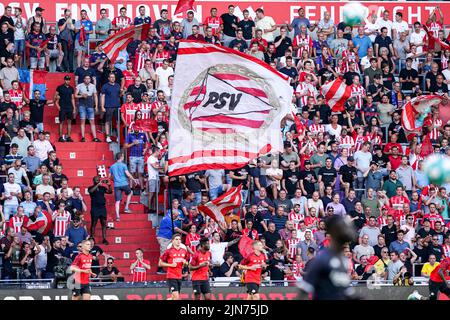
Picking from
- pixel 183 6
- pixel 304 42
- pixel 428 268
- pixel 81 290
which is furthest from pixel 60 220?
pixel 304 42

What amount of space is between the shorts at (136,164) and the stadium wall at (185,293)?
5106mm

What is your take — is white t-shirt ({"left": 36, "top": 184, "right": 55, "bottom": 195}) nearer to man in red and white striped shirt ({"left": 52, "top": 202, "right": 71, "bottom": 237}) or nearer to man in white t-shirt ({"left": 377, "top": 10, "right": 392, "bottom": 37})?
man in red and white striped shirt ({"left": 52, "top": 202, "right": 71, "bottom": 237})

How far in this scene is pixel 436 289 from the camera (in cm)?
2636

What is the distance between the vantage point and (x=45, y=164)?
29938mm

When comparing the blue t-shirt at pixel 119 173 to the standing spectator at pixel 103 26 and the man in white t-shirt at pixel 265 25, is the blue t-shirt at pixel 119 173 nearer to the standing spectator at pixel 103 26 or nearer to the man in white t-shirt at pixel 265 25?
the standing spectator at pixel 103 26

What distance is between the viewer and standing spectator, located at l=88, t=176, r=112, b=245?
97.6ft

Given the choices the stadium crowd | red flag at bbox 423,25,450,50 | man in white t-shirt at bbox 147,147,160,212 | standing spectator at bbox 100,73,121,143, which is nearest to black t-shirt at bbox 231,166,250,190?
the stadium crowd

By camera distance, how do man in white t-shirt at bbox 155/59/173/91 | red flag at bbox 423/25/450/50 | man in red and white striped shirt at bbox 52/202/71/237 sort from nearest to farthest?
1. man in red and white striped shirt at bbox 52/202/71/237
2. man in white t-shirt at bbox 155/59/173/91
3. red flag at bbox 423/25/450/50

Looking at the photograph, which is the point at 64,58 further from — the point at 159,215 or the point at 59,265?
the point at 59,265

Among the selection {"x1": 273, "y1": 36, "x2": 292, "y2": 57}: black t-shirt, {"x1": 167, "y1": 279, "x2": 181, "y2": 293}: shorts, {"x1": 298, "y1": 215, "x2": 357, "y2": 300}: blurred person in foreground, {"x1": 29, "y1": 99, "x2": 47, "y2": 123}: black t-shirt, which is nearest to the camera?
{"x1": 298, "y1": 215, "x2": 357, "y2": 300}: blurred person in foreground

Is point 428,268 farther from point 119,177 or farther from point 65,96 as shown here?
point 65,96

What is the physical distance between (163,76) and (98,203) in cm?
420

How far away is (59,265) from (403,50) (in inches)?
480
